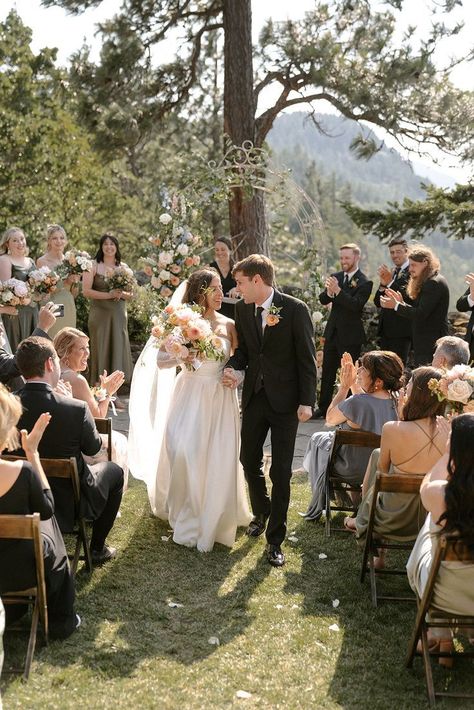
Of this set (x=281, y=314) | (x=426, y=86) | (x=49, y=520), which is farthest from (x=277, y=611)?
(x=426, y=86)

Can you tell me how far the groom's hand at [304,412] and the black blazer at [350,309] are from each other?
3.87m

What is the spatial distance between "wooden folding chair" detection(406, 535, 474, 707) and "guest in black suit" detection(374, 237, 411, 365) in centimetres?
552

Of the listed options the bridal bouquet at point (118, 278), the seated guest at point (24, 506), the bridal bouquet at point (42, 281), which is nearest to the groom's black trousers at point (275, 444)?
the seated guest at point (24, 506)

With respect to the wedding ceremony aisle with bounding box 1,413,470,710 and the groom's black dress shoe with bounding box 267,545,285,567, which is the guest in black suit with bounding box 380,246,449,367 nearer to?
the wedding ceremony aisle with bounding box 1,413,470,710

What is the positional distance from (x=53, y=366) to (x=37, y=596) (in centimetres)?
137

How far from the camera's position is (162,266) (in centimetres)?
878

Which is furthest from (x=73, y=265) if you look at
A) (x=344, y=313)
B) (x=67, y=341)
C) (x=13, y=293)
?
(x=67, y=341)

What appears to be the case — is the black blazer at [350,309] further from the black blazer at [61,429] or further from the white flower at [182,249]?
the black blazer at [61,429]

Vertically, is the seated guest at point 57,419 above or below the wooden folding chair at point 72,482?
above

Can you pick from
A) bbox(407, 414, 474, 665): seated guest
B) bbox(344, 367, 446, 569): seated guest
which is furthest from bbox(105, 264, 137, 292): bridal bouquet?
bbox(407, 414, 474, 665): seated guest

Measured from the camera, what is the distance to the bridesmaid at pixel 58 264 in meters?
8.96

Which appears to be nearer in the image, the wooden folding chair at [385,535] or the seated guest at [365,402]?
the wooden folding chair at [385,535]

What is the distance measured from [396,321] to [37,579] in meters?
6.21

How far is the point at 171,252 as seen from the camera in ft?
28.8
